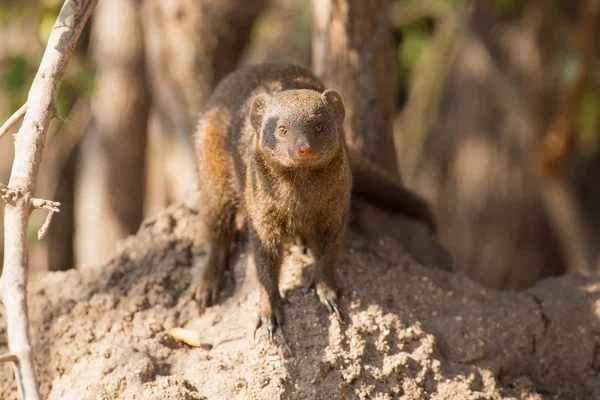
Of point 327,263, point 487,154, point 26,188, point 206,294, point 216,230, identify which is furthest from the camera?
point 487,154

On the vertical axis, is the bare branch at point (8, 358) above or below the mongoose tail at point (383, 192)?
below

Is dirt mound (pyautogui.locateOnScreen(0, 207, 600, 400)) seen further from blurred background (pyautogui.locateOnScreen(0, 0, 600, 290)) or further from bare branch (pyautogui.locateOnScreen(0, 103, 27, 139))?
blurred background (pyautogui.locateOnScreen(0, 0, 600, 290))

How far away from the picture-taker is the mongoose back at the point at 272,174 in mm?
3232

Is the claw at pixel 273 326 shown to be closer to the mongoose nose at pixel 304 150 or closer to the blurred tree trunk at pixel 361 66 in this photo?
the mongoose nose at pixel 304 150

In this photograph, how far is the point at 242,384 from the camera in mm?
3191

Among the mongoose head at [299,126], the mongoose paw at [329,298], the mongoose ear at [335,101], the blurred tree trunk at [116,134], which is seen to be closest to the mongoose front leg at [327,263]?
the mongoose paw at [329,298]

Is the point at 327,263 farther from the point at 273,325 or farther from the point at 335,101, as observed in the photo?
the point at 335,101

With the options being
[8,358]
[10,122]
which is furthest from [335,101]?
[8,358]

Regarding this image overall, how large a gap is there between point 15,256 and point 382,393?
151 cm

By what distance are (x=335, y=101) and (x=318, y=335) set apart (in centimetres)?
93

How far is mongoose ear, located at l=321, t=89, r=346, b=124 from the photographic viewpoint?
3.34 metres

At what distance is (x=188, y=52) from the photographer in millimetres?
5871

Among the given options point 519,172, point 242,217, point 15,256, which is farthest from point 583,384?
point 519,172

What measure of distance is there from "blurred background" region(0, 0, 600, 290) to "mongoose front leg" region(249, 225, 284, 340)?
8.40 ft
